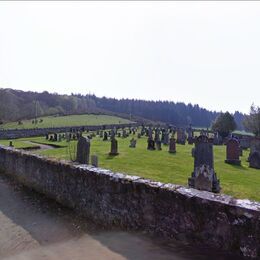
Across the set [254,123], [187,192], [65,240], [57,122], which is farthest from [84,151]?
[57,122]

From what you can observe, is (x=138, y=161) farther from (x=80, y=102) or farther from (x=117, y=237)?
(x=80, y=102)

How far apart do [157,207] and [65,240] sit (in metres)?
1.96

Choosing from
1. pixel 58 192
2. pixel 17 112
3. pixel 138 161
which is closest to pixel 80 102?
pixel 17 112

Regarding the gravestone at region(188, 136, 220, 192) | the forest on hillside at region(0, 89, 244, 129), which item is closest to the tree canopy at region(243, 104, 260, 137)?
the gravestone at region(188, 136, 220, 192)

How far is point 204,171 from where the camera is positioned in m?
12.1

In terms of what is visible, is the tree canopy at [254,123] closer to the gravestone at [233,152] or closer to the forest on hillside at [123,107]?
the gravestone at [233,152]

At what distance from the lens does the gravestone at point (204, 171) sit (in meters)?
12.1

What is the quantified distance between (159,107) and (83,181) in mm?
175009

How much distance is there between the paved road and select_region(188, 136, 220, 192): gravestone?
5.24 m

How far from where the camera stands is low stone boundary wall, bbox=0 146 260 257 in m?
5.03

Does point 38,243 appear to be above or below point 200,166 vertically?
below

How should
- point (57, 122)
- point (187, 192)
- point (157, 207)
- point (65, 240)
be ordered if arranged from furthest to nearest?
point (57, 122), point (65, 240), point (157, 207), point (187, 192)

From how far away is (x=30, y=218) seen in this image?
8.45 metres

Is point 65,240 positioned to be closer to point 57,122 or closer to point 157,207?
point 157,207
